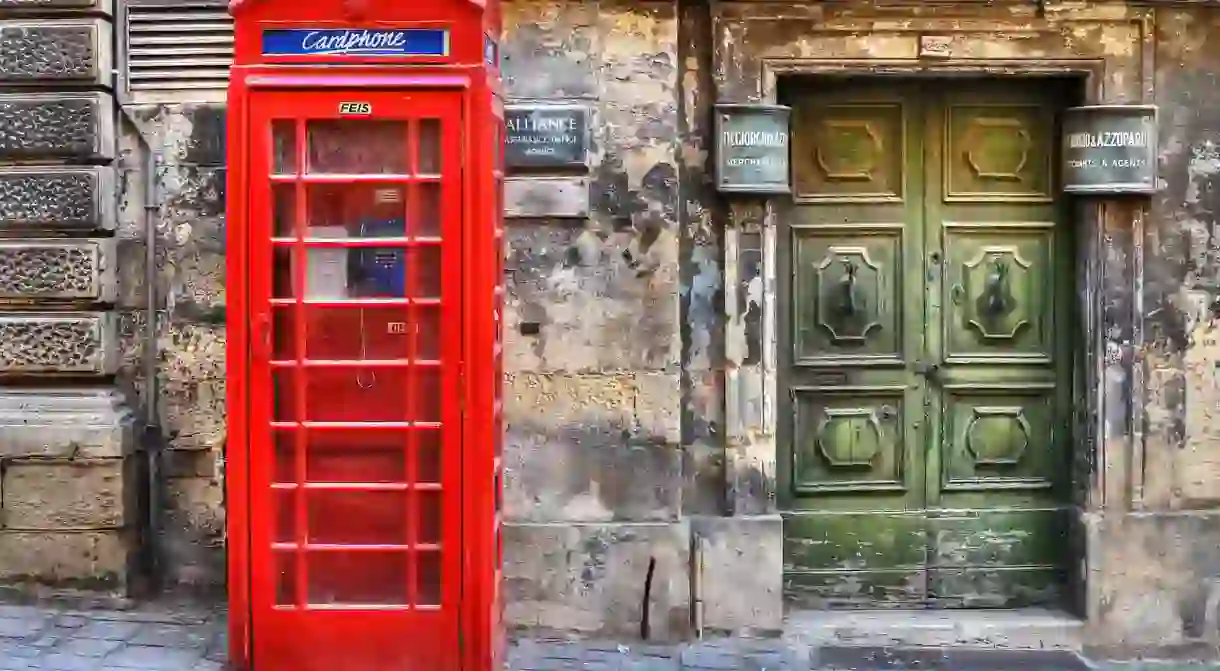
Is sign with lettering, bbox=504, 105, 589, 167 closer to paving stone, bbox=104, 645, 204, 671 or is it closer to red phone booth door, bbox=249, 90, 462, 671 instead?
red phone booth door, bbox=249, 90, 462, 671

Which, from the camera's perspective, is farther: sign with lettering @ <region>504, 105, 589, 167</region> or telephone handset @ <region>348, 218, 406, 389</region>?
sign with lettering @ <region>504, 105, 589, 167</region>

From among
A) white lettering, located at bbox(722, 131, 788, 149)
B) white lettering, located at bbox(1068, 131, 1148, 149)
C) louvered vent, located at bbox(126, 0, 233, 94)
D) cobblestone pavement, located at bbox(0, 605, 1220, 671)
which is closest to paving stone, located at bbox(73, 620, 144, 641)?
cobblestone pavement, located at bbox(0, 605, 1220, 671)

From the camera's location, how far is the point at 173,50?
21.6ft

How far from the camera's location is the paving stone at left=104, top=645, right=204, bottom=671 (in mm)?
5648

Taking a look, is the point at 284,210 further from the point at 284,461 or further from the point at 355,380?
the point at 284,461

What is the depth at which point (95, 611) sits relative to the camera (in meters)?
6.43

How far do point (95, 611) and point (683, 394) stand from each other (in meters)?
3.19

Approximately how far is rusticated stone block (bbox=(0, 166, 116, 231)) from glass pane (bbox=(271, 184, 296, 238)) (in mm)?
1899

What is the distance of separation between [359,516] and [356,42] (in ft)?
6.34

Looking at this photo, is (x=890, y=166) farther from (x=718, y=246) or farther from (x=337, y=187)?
(x=337, y=187)

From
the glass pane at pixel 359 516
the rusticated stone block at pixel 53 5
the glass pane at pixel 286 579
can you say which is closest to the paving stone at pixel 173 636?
the glass pane at pixel 286 579

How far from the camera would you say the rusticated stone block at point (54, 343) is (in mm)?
6488

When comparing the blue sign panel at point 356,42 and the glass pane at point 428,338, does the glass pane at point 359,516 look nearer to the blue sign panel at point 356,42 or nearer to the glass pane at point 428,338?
the glass pane at point 428,338

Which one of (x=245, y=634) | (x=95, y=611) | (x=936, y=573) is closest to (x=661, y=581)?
(x=936, y=573)
